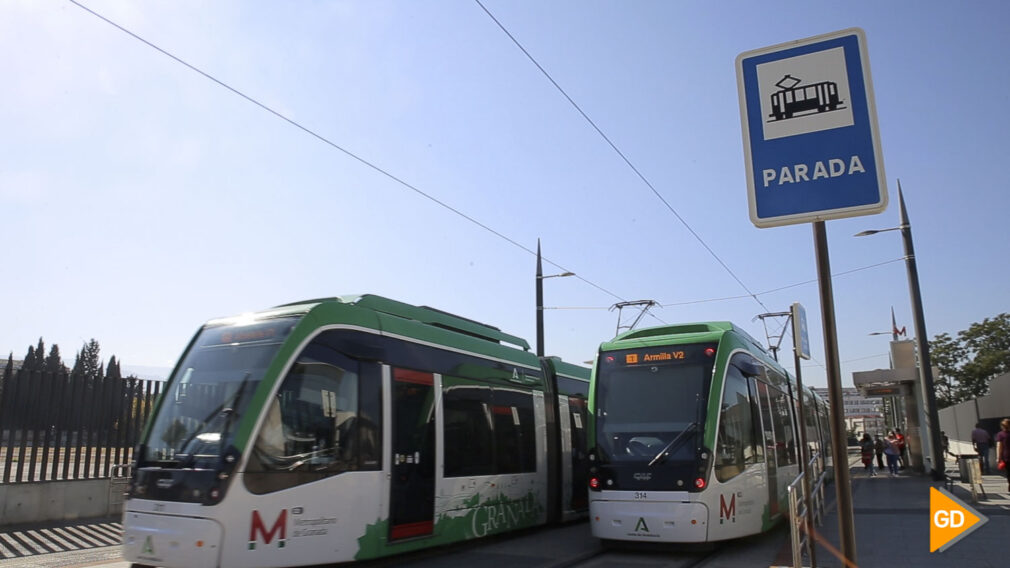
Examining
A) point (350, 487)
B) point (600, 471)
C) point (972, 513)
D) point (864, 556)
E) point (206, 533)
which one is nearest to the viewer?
point (972, 513)

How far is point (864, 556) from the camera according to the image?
31.3ft

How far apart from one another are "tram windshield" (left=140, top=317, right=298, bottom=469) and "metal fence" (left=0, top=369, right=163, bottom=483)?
14.8ft

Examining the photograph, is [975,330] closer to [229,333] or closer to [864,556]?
[864,556]

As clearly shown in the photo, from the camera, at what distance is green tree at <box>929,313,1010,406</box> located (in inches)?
2149

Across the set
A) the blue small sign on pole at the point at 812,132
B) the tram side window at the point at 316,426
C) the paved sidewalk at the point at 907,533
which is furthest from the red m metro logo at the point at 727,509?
the blue small sign on pole at the point at 812,132

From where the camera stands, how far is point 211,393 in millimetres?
7684

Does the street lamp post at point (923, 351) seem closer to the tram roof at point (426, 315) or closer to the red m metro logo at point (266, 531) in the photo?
the tram roof at point (426, 315)

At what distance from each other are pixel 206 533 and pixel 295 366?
1.81 meters

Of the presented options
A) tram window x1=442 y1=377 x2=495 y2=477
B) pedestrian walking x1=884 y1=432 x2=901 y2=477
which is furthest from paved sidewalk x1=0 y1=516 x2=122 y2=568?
pedestrian walking x1=884 y1=432 x2=901 y2=477

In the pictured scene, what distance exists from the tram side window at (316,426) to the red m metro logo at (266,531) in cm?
27

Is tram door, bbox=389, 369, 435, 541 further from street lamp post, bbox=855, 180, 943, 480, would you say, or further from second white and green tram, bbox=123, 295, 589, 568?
street lamp post, bbox=855, 180, 943, 480

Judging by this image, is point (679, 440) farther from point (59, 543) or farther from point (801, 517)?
point (59, 543)

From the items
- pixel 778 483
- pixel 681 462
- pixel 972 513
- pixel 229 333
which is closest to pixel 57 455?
pixel 229 333

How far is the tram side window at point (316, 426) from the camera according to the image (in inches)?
→ 291
